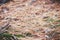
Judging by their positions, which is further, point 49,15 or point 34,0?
point 34,0

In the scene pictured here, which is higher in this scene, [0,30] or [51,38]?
[0,30]

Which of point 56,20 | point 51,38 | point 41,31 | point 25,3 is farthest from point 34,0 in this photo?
point 51,38

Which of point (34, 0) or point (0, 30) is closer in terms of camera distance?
point (0, 30)

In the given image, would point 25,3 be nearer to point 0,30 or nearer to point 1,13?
point 1,13

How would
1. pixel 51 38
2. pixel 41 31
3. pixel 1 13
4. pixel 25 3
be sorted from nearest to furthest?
1. pixel 51 38
2. pixel 41 31
3. pixel 1 13
4. pixel 25 3

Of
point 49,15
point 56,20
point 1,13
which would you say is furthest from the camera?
point 1,13

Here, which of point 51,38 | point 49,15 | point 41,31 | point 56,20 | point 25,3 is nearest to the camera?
point 51,38

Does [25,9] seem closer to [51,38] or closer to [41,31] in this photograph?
[41,31]

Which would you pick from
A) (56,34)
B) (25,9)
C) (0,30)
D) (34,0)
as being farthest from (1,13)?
(56,34)

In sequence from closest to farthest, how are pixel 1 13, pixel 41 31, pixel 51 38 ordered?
pixel 51 38, pixel 41 31, pixel 1 13
